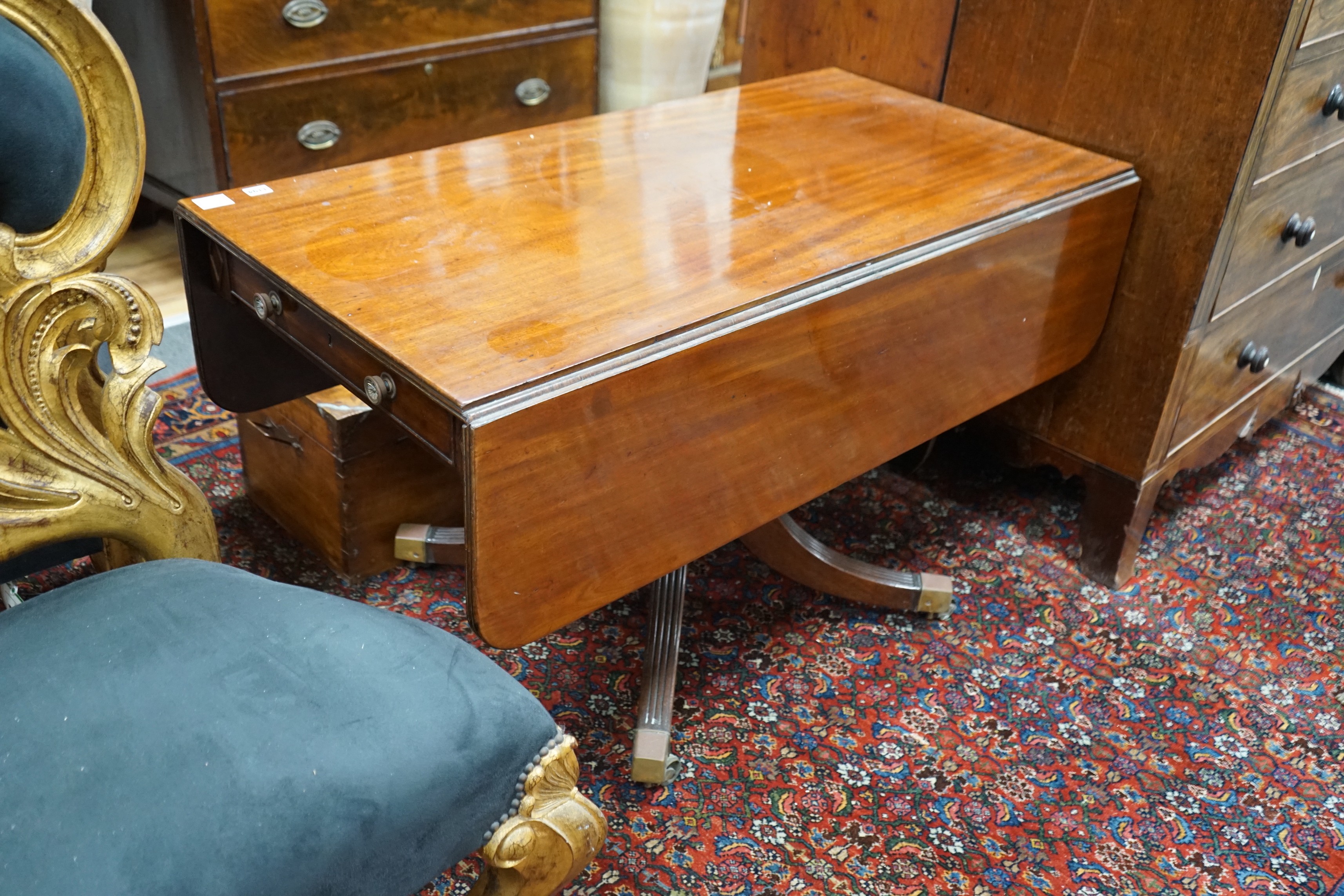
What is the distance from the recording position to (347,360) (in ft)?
3.36

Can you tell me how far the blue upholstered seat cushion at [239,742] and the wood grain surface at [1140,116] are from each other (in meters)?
1.04

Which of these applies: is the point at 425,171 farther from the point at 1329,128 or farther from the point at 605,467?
the point at 1329,128

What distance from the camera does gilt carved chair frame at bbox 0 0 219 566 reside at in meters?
0.84

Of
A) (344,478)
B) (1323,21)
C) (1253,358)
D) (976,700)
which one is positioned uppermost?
(1323,21)

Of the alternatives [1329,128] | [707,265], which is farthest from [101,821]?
[1329,128]

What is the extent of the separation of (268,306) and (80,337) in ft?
0.75

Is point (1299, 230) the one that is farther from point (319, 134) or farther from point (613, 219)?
point (319, 134)

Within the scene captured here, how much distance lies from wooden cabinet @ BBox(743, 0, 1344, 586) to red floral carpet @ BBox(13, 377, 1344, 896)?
147 mm

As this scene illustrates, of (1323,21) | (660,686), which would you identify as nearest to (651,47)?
(1323,21)

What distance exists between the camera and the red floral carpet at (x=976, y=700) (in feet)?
4.13

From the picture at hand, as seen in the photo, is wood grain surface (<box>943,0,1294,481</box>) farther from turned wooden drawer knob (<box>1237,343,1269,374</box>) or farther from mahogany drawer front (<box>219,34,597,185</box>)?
mahogany drawer front (<box>219,34,597,185</box>)

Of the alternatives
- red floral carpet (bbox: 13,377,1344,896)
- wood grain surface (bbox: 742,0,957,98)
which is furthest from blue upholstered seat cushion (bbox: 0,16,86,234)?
wood grain surface (bbox: 742,0,957,98)

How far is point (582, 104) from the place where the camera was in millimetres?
2676

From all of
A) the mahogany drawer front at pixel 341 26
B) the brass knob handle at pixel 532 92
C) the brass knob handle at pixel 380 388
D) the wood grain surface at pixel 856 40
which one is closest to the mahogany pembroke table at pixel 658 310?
the brass knob handle at pixel 380 388
